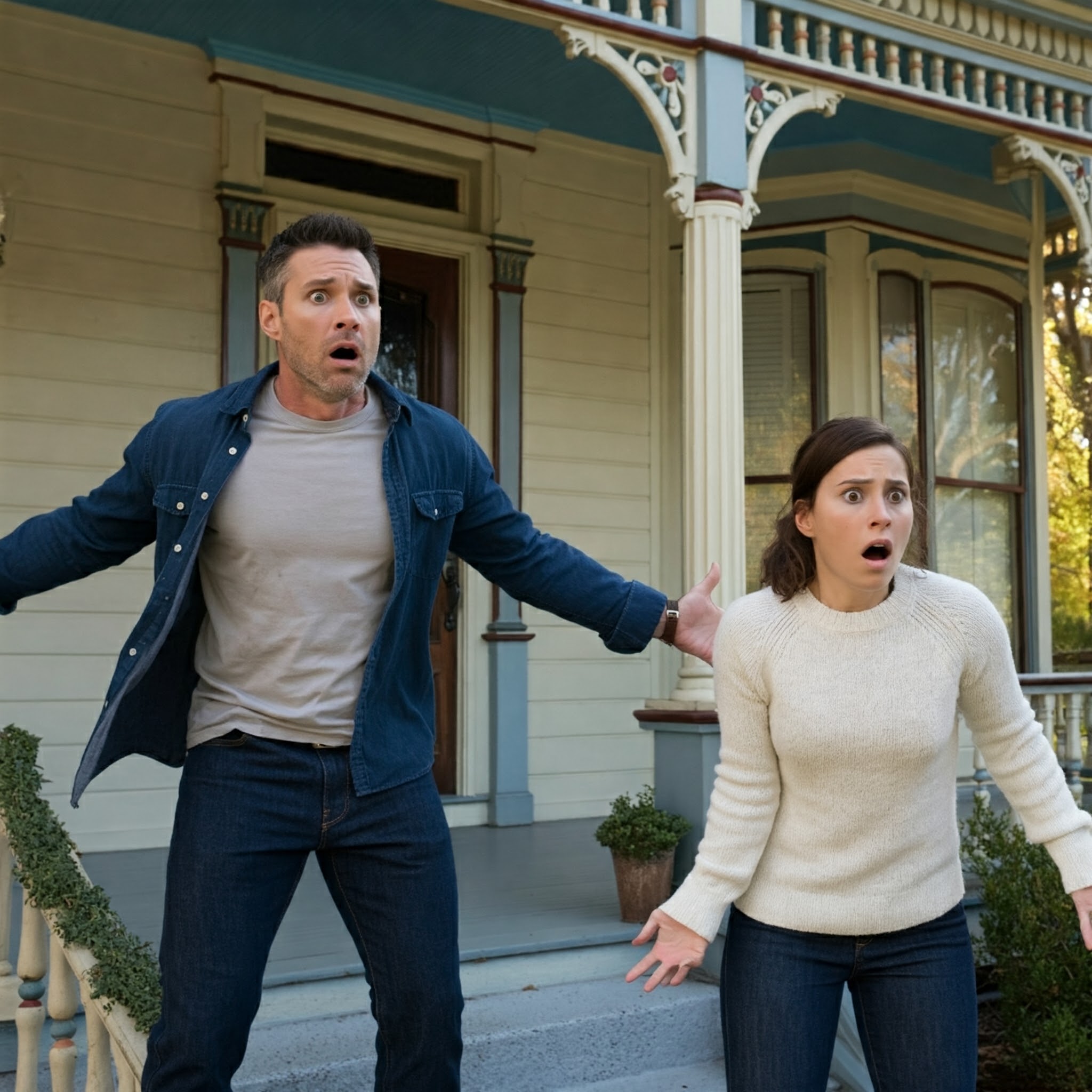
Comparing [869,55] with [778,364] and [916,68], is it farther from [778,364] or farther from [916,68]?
[778,364]

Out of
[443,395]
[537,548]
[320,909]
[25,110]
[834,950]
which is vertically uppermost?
[25,110]

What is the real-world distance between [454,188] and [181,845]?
541 centimetres

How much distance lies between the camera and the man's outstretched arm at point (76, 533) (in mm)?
2479

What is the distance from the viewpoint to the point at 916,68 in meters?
5.90

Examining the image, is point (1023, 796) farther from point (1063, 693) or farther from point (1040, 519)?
point (1040, 519)

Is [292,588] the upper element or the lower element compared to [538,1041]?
upper

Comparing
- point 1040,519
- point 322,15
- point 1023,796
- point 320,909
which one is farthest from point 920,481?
point 1040,519

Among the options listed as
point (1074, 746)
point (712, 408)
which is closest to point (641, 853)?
point (712, 408)

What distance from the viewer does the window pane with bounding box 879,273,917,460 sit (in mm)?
7977

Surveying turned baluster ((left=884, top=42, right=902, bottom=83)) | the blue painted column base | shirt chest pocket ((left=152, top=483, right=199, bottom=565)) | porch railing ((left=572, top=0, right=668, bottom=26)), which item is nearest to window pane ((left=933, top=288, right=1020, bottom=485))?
turned baluster ((left=884, top=42, right=902, bottom=83))

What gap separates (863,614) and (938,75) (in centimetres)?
450

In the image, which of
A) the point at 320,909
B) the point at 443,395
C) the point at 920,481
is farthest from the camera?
the point at 443,395

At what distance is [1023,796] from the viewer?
230 cm

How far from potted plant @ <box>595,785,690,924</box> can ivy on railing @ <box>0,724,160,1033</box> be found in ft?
7.38
